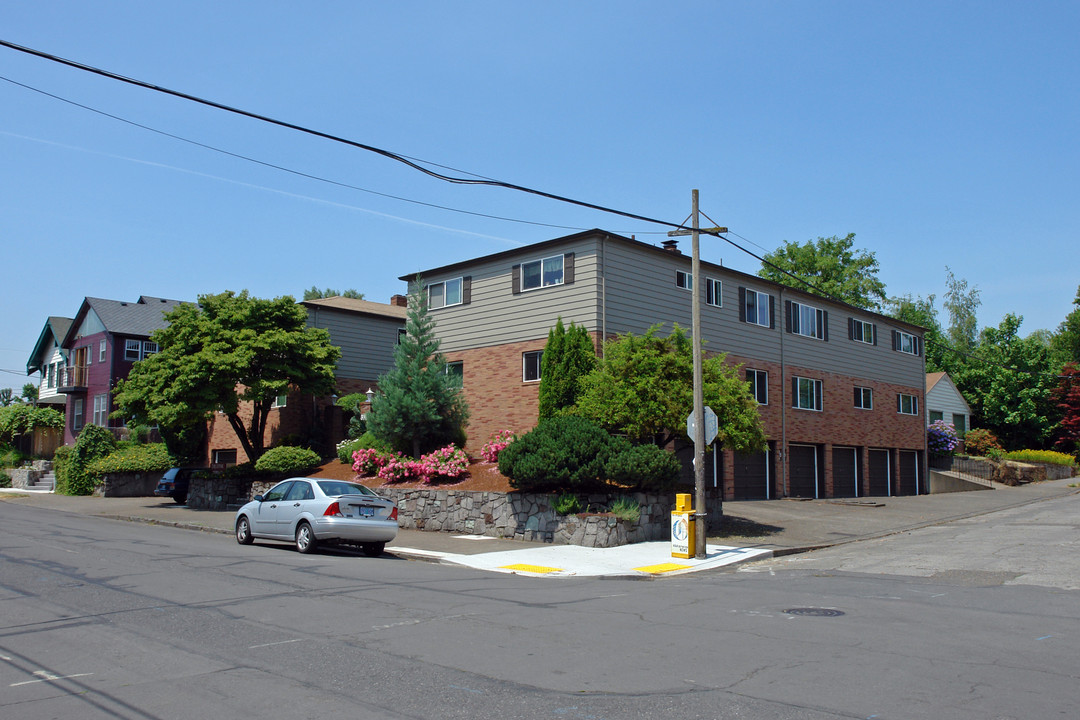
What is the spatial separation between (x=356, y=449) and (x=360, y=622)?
60.1 feet

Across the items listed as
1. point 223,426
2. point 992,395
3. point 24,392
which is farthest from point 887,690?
point 24,392

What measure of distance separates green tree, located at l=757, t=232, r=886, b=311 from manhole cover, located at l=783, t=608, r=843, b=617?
2095 inches

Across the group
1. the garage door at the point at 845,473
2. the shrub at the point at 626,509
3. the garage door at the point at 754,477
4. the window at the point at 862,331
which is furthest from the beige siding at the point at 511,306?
the window at the point at 862,331

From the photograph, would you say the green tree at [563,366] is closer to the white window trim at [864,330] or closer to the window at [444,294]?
the window at [444,294]

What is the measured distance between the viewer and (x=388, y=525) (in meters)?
16.6

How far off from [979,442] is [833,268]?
59.9 feet

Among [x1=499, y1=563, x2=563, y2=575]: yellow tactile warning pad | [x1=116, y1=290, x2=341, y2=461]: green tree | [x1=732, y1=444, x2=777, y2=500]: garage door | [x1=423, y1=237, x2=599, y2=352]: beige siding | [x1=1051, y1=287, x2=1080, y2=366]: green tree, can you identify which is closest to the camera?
[x1=499, y1=563, x2=563, y2=575]: yellow tactile warning pad

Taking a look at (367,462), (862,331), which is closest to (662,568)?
(367,462)

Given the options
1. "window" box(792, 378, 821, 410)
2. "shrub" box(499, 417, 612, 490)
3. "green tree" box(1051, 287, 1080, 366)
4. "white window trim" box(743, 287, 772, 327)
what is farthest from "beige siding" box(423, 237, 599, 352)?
"green tree" box(1051, 287, 1080, 366)

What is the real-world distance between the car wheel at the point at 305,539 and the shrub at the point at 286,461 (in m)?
11.7

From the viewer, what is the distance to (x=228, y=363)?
89.7 ft

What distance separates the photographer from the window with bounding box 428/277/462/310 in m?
29.2

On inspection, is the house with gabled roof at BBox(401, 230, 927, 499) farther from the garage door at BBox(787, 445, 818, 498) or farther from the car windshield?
the car windshield

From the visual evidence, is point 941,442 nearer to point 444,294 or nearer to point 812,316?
point 812,316
